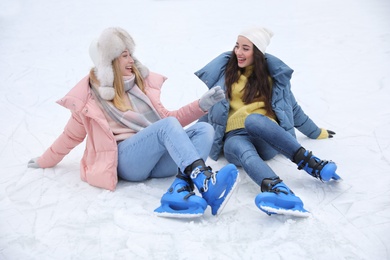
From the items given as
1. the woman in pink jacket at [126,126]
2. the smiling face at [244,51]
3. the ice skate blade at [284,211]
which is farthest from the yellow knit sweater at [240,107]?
the ice skate blade at [284,211]

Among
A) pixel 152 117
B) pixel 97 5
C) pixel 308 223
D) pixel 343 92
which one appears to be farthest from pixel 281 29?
pixel 308 223

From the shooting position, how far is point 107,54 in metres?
2.88

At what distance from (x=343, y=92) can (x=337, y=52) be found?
1.41 metres

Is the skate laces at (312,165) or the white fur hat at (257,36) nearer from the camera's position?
the skate laces at (312,165)

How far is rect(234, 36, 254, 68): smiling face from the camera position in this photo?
319 cm

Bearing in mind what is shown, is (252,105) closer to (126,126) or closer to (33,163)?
(126,126)

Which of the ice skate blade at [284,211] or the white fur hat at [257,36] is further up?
the white fur hat at [257,36]

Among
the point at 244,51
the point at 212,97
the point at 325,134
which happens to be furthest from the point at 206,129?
the point at 325,134

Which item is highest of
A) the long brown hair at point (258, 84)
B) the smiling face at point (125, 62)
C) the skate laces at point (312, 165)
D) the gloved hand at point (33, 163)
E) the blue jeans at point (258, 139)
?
the smiling face at point (125, 62)

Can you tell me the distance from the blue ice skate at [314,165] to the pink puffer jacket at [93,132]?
70 cm

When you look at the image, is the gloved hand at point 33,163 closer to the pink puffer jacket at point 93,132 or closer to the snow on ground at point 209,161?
the snow on ground at point 209,161

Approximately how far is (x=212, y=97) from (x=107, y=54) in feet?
2.28

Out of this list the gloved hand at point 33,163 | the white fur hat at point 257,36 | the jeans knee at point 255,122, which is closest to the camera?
the jeans knee at point 255,122

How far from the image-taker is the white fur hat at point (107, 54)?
2.87 metres
